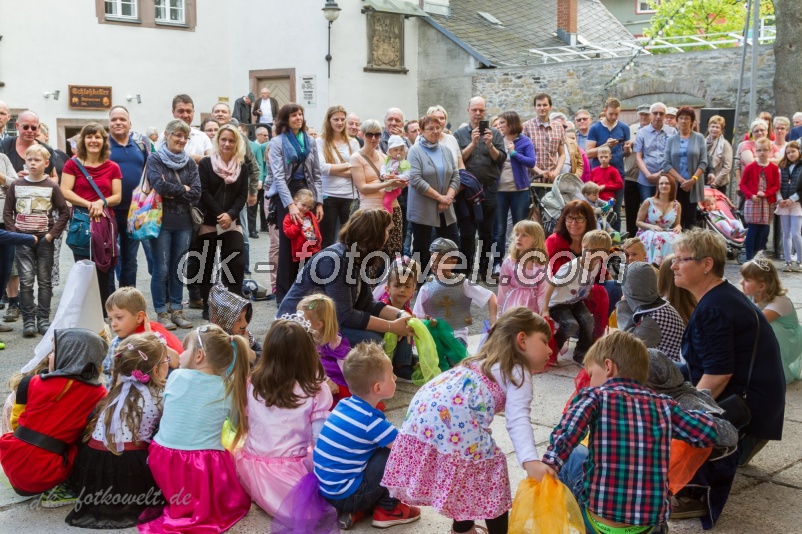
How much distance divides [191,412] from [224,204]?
4.56 meters

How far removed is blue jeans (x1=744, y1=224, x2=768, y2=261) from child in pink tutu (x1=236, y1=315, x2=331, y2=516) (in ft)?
30.1

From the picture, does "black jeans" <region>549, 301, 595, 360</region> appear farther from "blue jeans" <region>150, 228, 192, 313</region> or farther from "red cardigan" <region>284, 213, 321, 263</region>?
"blue jeans" <region>150, 228, 192, 313</region>

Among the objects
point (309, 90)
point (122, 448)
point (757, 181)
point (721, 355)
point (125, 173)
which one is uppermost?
point (309, 90)

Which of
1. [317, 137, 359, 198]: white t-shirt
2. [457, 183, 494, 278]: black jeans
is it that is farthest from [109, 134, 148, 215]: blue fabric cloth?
[457, 183, 494, 278]: black jeans

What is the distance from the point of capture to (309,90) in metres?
23.1

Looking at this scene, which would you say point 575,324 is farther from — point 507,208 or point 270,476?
point 507,208

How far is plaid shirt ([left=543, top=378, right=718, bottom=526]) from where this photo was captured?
372cm

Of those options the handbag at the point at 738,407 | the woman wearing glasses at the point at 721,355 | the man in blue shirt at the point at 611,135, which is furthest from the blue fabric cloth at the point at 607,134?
the handbag at the point at 738,407

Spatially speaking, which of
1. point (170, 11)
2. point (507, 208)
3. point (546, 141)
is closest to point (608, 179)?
point (546, 141)

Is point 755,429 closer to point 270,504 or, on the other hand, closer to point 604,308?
point 270,504

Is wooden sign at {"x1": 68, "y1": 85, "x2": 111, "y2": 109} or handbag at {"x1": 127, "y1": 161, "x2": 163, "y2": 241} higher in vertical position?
wooden sign at {"x1": 68, "y1": 85, "x2": 111, "y2": 109}

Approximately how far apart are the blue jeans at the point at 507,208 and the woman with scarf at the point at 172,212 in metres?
3.94

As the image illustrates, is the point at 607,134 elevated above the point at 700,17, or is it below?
below

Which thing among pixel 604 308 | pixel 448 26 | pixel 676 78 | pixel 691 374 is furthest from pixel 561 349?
pixel 448 26
